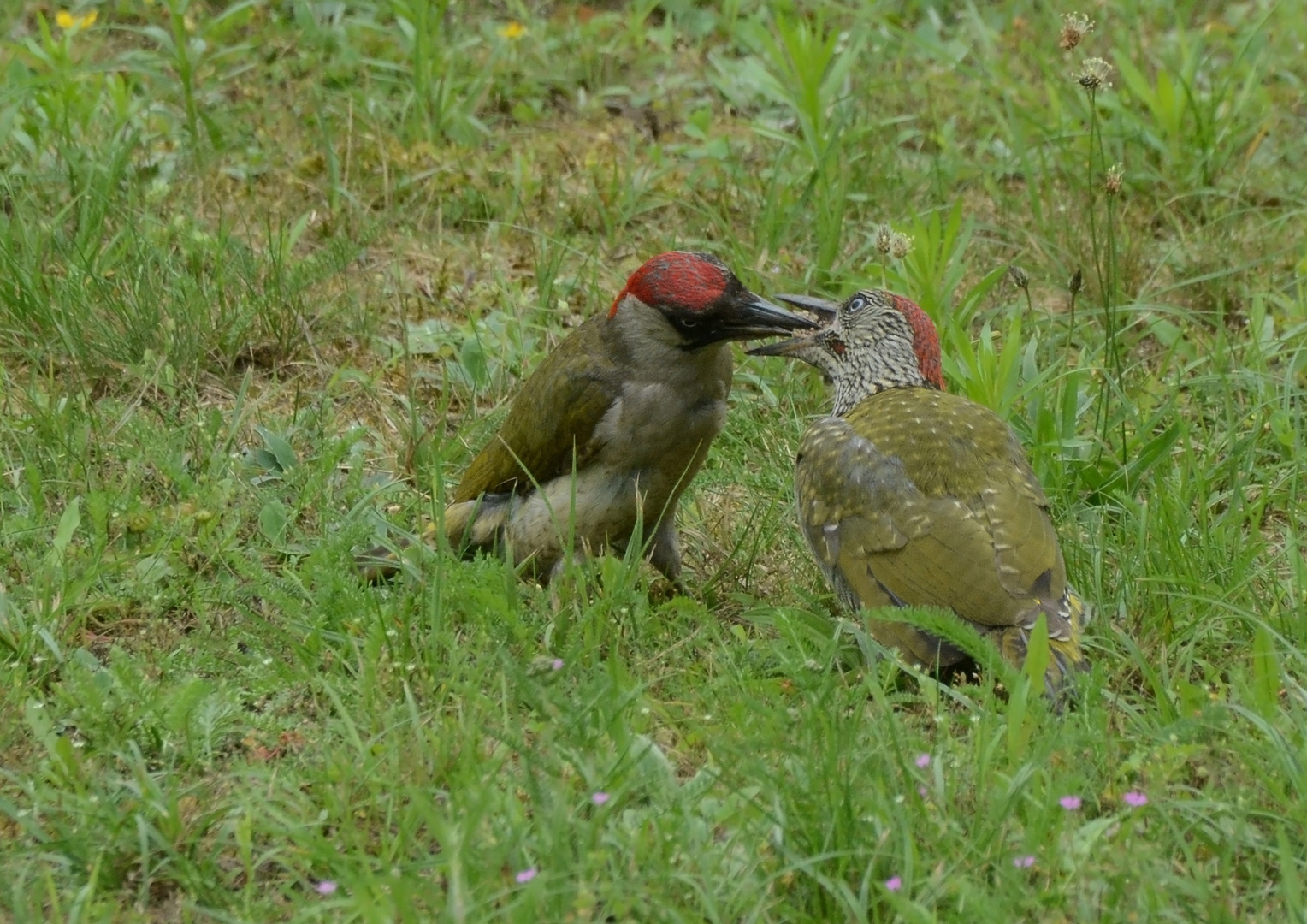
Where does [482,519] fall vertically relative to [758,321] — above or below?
below

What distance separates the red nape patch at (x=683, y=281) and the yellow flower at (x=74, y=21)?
11.7ft

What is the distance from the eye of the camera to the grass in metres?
3.37

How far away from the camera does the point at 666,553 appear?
5.11 metres

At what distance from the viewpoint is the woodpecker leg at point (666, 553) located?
5094 mm

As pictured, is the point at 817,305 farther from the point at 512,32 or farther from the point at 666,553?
the point at 512,32

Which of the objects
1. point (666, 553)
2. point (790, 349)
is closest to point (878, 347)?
point (790, 349)

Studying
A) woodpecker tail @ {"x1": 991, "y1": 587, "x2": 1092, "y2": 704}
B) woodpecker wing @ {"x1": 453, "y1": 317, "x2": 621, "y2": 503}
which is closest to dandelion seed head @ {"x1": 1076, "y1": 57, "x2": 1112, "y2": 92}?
woodpecker tail @ {"x1": 991, "y1": 587, "x2": 1092, "y2": 704}

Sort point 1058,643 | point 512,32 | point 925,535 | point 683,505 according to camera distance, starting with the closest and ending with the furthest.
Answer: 1. point 1058,643
2. point 925,535
3. point 683,505
4. point 512,32

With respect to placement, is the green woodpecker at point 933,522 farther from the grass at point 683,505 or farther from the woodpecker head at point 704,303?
the woodpecker head at point 704,303

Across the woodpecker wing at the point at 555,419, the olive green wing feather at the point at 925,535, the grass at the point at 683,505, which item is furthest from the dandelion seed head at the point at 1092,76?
the woodpecker wing at the point at 555,419

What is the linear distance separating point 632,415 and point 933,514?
3.31 ft

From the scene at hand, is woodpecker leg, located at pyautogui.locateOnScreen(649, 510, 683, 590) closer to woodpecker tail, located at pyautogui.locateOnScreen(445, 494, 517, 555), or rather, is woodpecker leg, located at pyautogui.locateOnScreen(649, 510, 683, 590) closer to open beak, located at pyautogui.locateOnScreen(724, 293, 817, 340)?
woodpecker tail, located at pyautogui.locateOnScreen(445, 494, 517, 555)

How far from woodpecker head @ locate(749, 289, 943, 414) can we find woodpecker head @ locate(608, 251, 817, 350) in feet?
0.90

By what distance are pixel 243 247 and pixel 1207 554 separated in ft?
11.1
